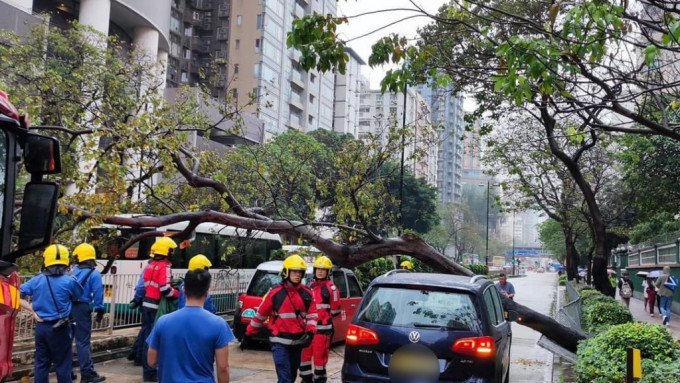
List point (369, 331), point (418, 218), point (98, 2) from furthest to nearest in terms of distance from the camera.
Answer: point (418, 218)
point (98, 2)
point (369, 331)

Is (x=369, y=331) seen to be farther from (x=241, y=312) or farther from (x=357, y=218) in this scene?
(x=241, y=312)

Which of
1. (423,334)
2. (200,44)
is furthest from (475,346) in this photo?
(200,44)

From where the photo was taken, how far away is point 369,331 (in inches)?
253

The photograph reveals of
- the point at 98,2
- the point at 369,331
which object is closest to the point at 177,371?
the point at 369,331

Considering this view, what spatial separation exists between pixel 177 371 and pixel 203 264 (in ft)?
13.4

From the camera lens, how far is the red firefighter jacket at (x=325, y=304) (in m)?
7.88

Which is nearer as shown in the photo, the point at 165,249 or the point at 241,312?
the point at 165,249

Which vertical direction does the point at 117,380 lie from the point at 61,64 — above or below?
below

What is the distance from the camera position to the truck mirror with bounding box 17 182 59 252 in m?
4.14

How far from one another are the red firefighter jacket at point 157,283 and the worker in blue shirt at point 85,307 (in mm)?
699

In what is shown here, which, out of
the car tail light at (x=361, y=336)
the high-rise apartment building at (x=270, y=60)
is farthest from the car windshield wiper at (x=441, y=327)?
the high-rise apartment building at (x=270, y=60)

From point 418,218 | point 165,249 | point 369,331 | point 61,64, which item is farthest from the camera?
point 418,218

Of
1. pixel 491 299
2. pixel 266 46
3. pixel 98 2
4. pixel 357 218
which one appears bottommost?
pixel 491 299

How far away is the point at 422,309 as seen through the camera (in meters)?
6.50
